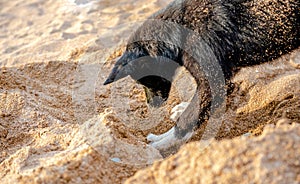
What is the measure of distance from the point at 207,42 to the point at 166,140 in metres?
0.81

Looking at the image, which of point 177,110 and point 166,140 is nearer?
point 166,140

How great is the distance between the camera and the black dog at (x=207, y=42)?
333 cm

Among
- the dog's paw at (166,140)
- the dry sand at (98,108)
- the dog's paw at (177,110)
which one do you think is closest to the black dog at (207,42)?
the dog's paw at (166,140)

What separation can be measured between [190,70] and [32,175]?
1465 millimetres

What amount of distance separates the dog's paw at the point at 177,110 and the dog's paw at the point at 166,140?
1.10 ft

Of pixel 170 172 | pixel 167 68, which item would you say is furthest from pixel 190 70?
pixel 170 172

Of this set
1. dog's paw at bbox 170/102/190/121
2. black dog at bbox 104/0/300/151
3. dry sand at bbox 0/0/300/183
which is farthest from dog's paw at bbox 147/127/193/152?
dog's paw at bbox 170/102/190/121

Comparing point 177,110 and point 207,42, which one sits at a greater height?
point 207,42

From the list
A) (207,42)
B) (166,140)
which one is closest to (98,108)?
(166,140)

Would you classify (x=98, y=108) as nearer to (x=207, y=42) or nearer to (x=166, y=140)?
(x=166, y=140)

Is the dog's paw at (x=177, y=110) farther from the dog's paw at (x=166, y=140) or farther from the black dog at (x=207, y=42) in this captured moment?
the black dog at (x=207, y=42)

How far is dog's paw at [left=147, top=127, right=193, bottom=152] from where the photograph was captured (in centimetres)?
339

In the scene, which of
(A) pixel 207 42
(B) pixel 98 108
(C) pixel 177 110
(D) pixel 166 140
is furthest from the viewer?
(B) pixel 98 108

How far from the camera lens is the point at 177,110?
13.0ft
